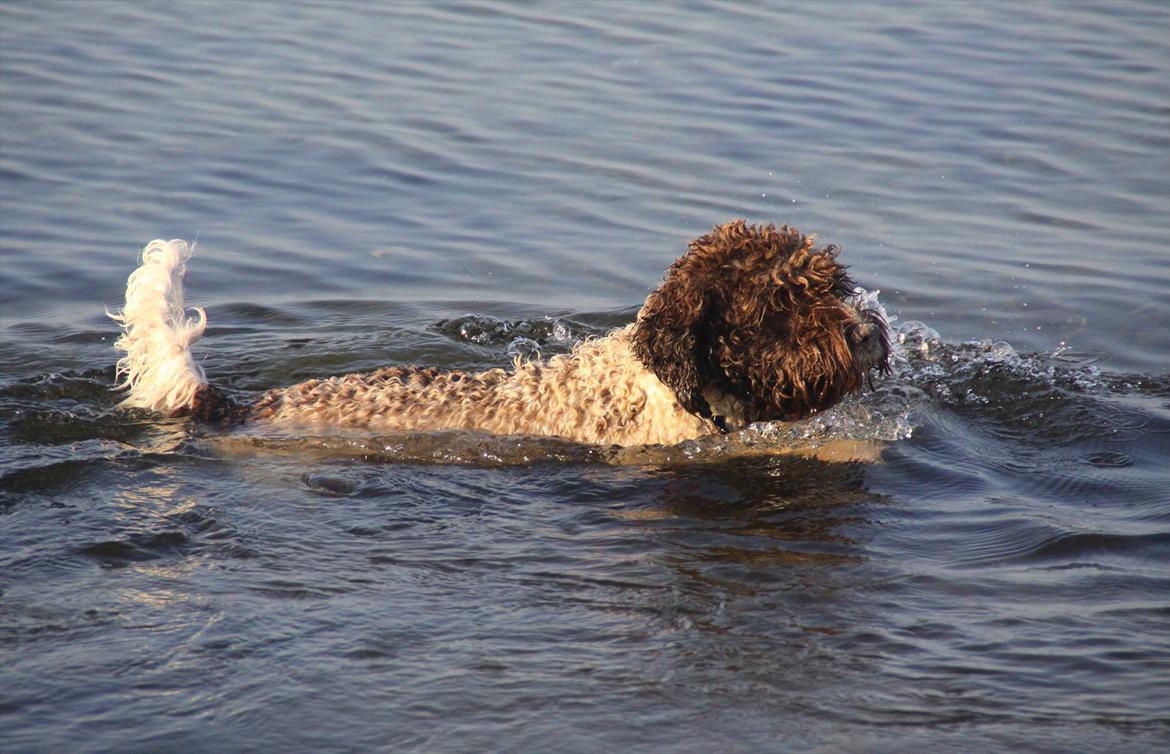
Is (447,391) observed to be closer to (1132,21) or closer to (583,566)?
(583,566)

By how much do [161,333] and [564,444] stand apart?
213 centimetres

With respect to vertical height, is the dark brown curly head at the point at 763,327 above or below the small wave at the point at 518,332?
above

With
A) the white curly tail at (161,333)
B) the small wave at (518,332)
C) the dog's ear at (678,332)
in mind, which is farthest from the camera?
the small wave at (518,332)

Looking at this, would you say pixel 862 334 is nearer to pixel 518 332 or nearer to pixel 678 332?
pixel 678 332

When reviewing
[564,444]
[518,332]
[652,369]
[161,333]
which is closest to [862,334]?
[652,369]

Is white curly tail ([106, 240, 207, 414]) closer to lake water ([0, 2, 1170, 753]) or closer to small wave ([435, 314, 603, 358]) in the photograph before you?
lake water ([0, 2, 1170, 753])

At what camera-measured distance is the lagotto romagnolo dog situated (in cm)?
664

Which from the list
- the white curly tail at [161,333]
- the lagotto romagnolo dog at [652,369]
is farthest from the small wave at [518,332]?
the white curly tail at [161,333]

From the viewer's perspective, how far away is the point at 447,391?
7.58m

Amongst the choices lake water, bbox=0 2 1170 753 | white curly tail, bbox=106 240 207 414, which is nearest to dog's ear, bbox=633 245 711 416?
lake water, bbox=0 2 1170 753

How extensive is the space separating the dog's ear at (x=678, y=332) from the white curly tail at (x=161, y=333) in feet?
7.31

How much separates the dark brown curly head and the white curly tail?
233 centimetres

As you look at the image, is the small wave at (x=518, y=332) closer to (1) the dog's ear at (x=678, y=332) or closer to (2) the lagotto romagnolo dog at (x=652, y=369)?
(2) the lagotto romagnolo dog at (x=652, y=369)

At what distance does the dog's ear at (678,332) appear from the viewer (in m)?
6.69
